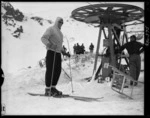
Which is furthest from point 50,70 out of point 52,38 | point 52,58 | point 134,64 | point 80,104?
point 134,64

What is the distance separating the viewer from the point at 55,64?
516cm

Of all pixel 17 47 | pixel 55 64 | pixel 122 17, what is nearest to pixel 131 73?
pixel 122 17

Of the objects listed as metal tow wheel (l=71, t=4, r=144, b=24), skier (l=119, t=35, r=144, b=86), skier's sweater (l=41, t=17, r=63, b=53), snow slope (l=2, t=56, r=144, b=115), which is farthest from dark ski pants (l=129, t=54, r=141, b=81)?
skier's sweater (l=41, t=17, r=63, b=53)

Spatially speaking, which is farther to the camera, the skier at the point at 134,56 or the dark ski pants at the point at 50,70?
the skier at the point at 134,56

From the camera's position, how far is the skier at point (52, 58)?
200 inches

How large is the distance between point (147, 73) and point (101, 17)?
3272 millimetres

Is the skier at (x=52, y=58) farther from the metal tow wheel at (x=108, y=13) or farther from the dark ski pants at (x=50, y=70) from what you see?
the metal tow wheel at (x=108, y=13)

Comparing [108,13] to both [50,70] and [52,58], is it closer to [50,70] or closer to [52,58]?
[52,58]

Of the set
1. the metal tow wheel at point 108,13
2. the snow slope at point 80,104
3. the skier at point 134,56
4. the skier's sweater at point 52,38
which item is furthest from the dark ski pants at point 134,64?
the skier's sweater at point 52,38

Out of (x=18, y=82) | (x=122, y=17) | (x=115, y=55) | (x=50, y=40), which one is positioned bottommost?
(x=18, y=82)

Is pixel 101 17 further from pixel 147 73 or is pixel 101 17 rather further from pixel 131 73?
pixel 147 73

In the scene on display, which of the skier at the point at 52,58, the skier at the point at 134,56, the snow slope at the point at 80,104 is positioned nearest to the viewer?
the snow slope at the point at 80,104

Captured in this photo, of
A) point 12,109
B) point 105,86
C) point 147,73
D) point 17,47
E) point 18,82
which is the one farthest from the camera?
point 17,47

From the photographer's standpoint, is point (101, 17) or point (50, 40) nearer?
point (50, 40)
